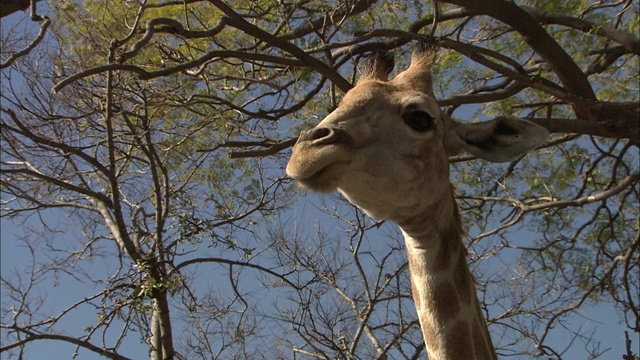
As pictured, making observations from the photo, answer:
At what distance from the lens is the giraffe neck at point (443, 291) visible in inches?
150

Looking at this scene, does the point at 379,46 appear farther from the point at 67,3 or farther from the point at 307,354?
the point at 307,354

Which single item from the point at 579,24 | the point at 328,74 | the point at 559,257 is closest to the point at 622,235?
the point at 559,257

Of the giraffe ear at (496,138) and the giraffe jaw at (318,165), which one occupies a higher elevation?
the giraffe ear at (496,138)

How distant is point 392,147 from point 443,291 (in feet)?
2.90

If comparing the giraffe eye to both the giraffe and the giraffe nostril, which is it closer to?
the giraffe

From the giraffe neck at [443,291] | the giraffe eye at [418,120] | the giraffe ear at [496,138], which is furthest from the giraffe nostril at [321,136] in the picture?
the giraffe ear at [496,138]

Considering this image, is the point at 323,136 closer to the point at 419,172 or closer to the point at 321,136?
the point at 321,136

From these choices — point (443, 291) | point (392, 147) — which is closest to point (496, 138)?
point (392, 147)

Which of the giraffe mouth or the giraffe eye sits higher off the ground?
the giraffe eye

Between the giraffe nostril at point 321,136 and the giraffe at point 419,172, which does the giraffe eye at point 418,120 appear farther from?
the giraffe nostril at point 321,136

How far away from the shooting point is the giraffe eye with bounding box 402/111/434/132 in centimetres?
404

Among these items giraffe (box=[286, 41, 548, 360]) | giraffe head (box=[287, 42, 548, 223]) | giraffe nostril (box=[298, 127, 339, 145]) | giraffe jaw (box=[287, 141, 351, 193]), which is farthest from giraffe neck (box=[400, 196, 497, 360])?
giraffe nostril (box=[298, 127, 339, 145])

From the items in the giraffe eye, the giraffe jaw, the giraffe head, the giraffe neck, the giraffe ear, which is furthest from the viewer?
the giraffe ear

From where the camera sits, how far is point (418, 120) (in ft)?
13.4
